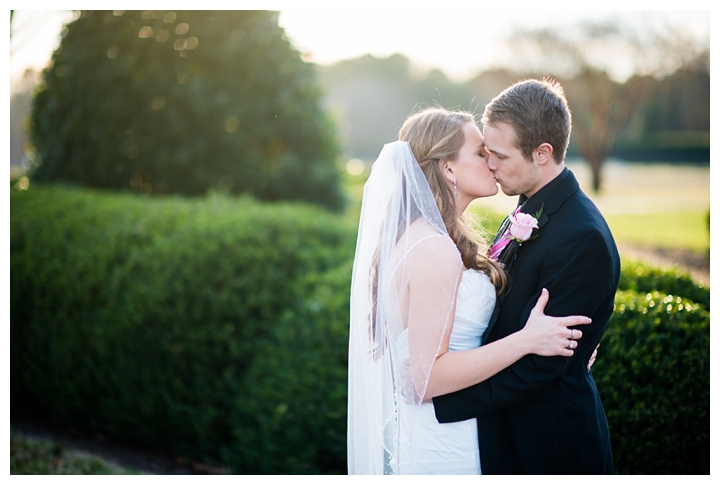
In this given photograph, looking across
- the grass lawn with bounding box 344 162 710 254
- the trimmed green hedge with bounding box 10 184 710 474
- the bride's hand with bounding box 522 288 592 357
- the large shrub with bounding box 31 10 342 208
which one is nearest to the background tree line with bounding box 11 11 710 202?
the large shrub with bounding box 31 10 342 208

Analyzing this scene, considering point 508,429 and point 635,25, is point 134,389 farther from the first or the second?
point 635,25

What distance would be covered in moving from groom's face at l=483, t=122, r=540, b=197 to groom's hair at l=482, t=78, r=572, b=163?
3 centimetres

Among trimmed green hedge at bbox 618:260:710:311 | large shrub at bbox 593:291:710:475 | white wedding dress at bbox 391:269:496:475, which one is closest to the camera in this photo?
white wedding dress at bbox 391:269:496:475

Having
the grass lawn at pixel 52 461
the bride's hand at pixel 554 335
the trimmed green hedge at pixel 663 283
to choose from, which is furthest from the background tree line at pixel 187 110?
the bride's hand at pixel 554 335

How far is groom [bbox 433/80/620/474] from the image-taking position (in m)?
2.40

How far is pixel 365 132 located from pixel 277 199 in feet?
94.9

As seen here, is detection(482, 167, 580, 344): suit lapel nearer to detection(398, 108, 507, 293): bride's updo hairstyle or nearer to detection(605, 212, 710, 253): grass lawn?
detection(398, 108, 507, 293): bride's updo hairstyle

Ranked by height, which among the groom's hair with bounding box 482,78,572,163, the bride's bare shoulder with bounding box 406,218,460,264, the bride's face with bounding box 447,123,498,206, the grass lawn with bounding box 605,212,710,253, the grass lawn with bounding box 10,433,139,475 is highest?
the groom's hair with bounding box 482,78,572,163

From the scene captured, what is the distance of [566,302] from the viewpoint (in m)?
2.39

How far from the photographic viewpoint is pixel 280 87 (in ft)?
27.5

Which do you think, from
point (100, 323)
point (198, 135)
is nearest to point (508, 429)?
point (100, 323)

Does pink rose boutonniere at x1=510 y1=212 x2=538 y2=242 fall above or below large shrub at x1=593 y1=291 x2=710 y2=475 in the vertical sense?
above

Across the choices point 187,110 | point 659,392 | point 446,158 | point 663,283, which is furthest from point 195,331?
point 187,110

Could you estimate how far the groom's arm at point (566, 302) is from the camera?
2379mm
